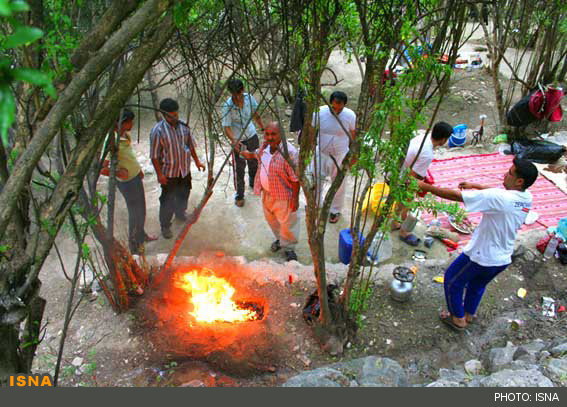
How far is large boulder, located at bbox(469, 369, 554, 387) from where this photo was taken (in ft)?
8.79

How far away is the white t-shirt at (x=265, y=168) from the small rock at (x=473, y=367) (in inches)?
106

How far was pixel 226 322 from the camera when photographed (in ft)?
13.4

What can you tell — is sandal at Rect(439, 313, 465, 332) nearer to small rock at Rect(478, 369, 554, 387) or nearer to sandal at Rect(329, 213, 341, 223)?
small rock at Rect(478, 369, 554, 387)

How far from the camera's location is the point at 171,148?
16.5ft

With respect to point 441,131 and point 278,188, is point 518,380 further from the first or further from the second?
point 278,188

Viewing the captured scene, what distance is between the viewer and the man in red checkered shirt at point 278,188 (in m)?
4.49

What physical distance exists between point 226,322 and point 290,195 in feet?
5.33

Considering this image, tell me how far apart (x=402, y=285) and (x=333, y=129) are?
2301 millimetres

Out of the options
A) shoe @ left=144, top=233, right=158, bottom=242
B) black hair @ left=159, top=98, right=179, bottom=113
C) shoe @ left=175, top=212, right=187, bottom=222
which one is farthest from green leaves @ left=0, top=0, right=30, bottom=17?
shoe @ left=175, top=212, right=187, bottom=222

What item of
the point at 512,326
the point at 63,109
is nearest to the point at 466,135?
the point at 512,326

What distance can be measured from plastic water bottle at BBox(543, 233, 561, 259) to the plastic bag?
2820 mm

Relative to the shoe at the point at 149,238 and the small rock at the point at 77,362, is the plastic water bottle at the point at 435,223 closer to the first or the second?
the shoe at the point at 149,238

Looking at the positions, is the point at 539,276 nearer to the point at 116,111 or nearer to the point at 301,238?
the point at 301,238
